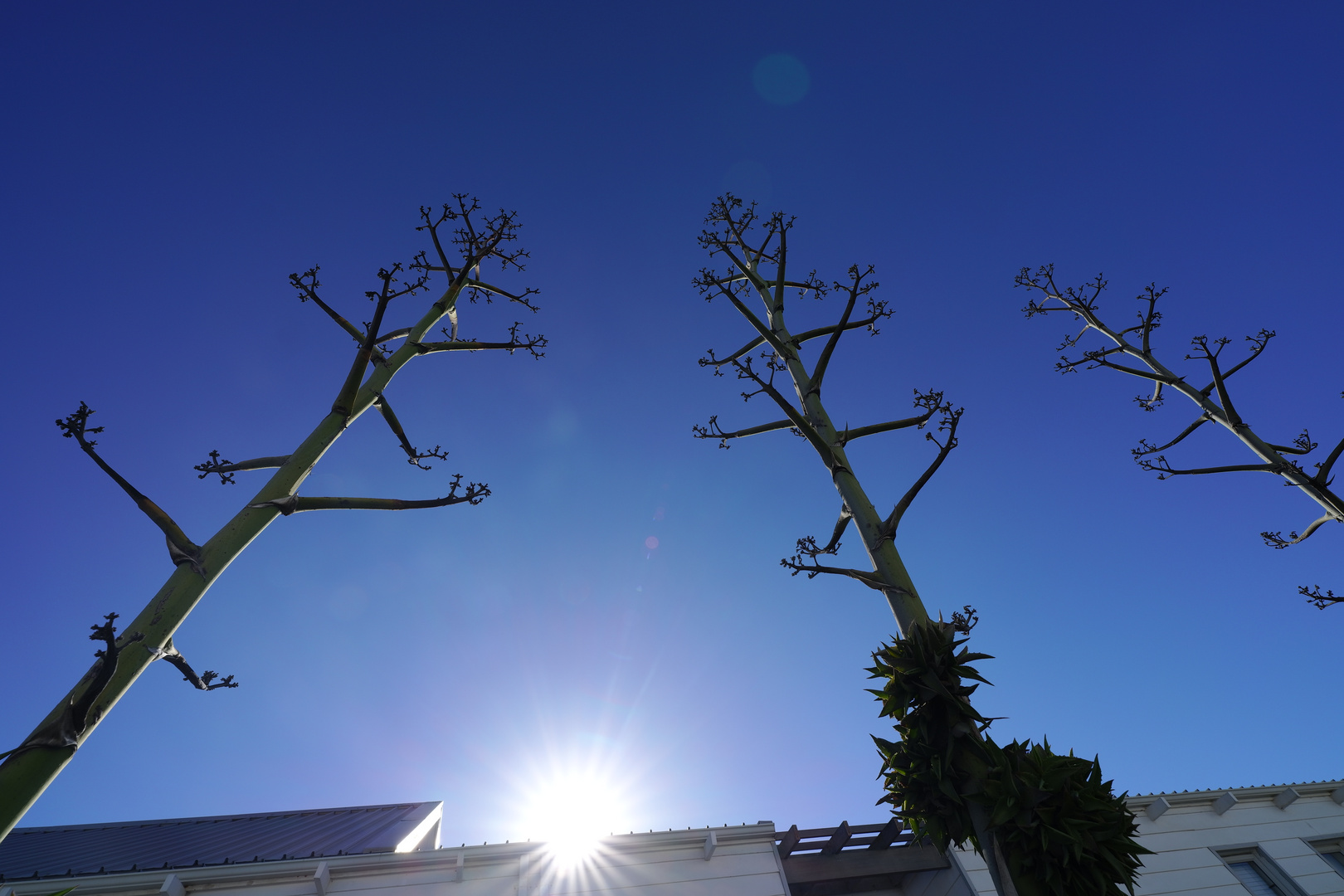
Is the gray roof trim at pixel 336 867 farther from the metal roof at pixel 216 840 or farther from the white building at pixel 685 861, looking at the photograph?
the metal roof at pixel 216 840

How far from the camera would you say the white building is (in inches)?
307

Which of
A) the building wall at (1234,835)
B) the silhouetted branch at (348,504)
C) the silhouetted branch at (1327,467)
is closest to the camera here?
the silhouetted branch at (348,504)

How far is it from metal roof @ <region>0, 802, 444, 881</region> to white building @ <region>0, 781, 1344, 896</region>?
0.08m

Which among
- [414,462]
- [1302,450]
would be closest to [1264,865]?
[1302,450]

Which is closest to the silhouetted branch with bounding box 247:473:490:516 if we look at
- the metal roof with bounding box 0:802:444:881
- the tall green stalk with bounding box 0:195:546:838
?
the tall green stalk with bounding box 0:195:546:838

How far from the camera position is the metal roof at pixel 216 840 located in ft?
31.2

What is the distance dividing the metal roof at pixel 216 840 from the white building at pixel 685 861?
0.25 ft

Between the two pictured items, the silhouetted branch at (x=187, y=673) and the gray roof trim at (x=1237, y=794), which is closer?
the silhouetted branch at (x=187, y=673)

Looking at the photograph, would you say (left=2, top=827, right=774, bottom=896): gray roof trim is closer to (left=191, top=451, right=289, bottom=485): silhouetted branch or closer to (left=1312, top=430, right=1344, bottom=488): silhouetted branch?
(left=191, top=451, right=289, bottom=485): silhouetted branch

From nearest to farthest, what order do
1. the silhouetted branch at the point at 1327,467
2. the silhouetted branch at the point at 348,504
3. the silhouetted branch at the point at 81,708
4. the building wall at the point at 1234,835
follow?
1. the silhouetted branch at the point at 81,708
2. the silhouetted branch at the point at 348,504
3. the silhouetted branch at the point at 1327,467
4. the building wall at the point at 1234,835

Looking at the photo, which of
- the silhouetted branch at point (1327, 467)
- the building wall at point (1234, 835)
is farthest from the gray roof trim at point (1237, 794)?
the silhouetted branch at point (1327, 467)

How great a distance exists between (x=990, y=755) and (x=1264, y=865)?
1174 centimetres

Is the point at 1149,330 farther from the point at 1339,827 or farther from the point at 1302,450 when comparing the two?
the point at 1339,827

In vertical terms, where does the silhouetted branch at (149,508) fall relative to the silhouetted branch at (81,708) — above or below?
above
